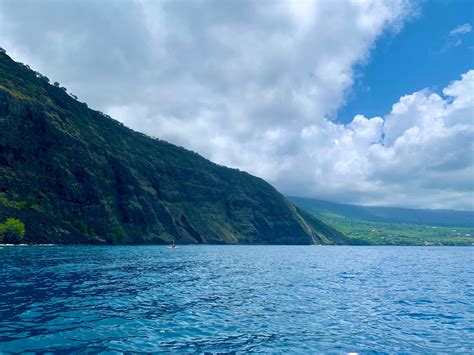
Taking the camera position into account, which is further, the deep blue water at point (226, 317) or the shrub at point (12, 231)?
the shrub at point (12, 231)

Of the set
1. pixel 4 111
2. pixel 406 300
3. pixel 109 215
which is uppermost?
pixel 4 111

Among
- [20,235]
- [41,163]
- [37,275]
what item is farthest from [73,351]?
[41,163]

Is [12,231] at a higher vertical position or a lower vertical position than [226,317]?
higher

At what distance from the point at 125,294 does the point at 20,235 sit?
4586 inches

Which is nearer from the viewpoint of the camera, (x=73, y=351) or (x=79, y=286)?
(x=73, y=351)

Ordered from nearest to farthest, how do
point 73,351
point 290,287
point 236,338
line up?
point 73,351 < point 236,338 < point 290,287

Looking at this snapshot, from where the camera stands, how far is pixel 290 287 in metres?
41.1

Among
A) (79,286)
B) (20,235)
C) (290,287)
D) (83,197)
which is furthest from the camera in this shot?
(83,197)

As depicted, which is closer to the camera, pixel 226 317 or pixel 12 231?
pixel 226 317

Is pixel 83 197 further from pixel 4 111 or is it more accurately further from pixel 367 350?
pixel 367 350

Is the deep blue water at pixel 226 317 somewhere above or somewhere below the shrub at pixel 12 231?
below

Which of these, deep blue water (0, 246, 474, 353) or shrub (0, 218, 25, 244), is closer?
deep blue water (0, 246, 474, 353)

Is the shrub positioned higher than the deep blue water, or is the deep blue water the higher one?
the shrub

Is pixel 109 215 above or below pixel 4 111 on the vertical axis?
below
